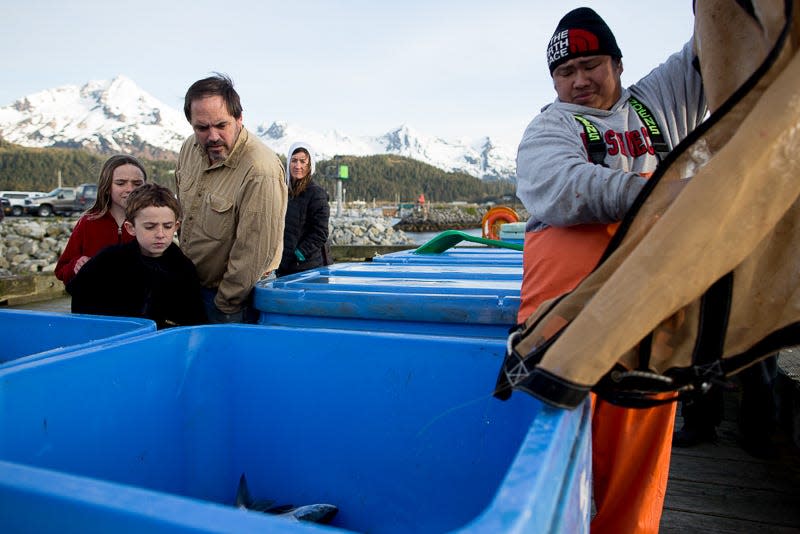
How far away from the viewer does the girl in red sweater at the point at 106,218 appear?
2.72 meters

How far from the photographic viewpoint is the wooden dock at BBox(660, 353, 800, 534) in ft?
7.09

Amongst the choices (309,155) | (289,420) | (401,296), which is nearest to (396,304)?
(401,296)

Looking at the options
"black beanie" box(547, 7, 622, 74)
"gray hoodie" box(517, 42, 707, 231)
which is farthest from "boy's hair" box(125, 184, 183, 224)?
"black beanie" box(547, 7, 622, 74)

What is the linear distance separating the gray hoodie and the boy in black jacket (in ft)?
4.65

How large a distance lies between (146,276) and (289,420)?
1083mm

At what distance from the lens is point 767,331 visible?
914 mm

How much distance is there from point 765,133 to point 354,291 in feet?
5.47

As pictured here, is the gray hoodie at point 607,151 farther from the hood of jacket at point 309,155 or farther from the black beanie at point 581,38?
the hood of jacket at point 309,155

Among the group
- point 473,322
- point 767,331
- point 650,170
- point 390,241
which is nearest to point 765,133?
point 767,331

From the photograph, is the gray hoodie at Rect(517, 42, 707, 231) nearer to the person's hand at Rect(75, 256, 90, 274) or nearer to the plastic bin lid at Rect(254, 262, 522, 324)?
the plastic bin lid at Rect(254, 262, 522, 324)

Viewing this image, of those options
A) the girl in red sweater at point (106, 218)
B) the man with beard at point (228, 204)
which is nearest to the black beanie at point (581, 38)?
the man with beard at point (228, 204)

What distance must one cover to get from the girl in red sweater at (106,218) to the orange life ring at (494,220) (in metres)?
5.96

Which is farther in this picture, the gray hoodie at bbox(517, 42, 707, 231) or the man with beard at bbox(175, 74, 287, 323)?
the man with beard at bbox(175, 74, 287, 323)

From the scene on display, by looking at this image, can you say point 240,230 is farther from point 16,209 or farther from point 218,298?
point 16,209
